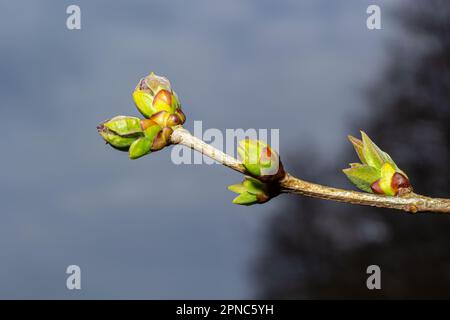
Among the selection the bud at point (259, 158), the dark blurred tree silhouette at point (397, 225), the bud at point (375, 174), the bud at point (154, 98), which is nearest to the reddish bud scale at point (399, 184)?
the bud at point (375, 174)

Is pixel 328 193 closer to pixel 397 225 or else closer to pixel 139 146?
pixel 139 146

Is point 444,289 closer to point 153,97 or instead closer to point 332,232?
point 332,232

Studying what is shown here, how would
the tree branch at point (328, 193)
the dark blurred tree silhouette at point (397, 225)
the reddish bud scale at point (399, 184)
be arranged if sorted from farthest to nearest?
1. the dark blurred tree silhouette at point (397, 225)
2. the reddish bud scale at point (399, 184)
3. the tree branch at point (328, 193)

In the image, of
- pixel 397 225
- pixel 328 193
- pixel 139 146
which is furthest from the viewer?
pixel 397 225

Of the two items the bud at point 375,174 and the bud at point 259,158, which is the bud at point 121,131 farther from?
the bud at point 375,174

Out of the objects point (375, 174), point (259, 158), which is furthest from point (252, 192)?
point (375, 174)
